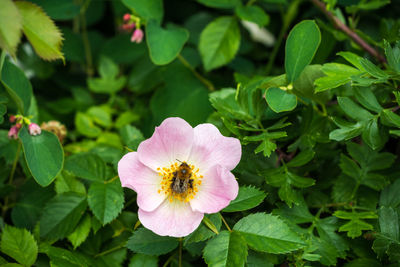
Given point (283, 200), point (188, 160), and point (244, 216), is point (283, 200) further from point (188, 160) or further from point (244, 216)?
point (188, 160)

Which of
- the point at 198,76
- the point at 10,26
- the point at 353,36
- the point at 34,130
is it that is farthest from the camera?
the point at 198,76

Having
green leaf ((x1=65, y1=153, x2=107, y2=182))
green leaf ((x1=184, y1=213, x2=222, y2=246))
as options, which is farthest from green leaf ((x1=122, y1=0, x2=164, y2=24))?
green leaf ((x1=184, y1=213, x2=222, y2=246))

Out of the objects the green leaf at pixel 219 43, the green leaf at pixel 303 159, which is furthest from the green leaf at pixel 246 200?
the green leaf at pixel 219 43

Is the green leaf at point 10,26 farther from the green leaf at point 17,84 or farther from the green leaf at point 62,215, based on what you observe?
the green leaf at point 62,215

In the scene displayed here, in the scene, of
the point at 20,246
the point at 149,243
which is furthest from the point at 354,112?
the point at 20,246

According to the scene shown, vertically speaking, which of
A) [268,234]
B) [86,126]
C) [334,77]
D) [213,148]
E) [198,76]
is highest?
[334,77]

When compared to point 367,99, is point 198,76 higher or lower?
lower

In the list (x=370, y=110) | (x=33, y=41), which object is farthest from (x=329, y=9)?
(x=33, y=41)

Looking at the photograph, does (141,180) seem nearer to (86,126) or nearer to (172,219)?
(172,219)
